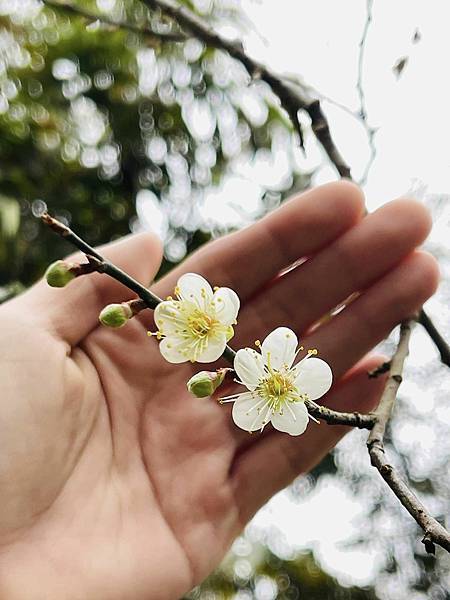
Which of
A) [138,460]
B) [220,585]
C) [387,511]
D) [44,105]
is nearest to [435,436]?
[387,511]

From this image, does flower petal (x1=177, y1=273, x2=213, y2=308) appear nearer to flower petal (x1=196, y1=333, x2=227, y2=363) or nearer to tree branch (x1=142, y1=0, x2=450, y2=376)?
flower petal (x1=196, y1=333, x2=227, y2=363)

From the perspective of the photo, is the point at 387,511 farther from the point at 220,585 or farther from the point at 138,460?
the point at 138,460

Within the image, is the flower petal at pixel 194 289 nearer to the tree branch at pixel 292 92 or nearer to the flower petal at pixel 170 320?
the flower petal at pixel 170 320

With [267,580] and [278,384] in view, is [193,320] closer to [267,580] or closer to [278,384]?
[278,384]

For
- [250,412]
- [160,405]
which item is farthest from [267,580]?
[250,412]

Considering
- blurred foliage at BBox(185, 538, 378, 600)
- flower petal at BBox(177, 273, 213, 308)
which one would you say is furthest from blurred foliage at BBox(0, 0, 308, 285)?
flower petal at BBox(177, 273, 213, 308)

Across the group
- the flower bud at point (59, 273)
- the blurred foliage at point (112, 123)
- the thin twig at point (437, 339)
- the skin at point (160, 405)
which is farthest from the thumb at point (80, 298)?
the blurred foliage at point (112, 123)
